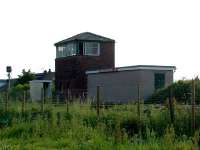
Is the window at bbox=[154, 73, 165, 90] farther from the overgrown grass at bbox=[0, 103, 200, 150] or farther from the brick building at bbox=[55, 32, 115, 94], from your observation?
the overgrown grass at bbox=[0, 103, 200, 150]

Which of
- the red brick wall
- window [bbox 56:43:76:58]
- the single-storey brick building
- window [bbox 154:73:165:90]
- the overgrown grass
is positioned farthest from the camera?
window [bbox 56:43:76:58]

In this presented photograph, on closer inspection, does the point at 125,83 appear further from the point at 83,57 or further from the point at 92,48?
the point at 92,48

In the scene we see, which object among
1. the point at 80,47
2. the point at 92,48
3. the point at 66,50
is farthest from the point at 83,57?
the point at 66,50

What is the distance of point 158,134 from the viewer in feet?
48.4

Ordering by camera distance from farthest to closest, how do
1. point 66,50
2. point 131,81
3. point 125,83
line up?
point 66,50 < point 125,83 < point 131,81

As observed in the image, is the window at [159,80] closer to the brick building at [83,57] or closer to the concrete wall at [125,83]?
the concrete wall at [125,83]

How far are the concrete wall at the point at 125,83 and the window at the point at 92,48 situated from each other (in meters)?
3.42

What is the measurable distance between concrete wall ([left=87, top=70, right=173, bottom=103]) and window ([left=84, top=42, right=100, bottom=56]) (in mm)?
3416

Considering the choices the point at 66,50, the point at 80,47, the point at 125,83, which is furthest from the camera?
the point at 66,50

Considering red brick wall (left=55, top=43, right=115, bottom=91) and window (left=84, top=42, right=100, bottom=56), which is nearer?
red brick wall (left=55, top=43, right=115, bottom=91)

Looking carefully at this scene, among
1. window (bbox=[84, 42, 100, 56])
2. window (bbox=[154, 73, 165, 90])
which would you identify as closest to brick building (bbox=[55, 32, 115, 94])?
window (bbox=[84, 42, 100, 56])

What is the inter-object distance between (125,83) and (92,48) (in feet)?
25.9

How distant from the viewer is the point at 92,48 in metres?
50.5

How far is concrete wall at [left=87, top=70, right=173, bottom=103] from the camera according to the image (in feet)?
137
